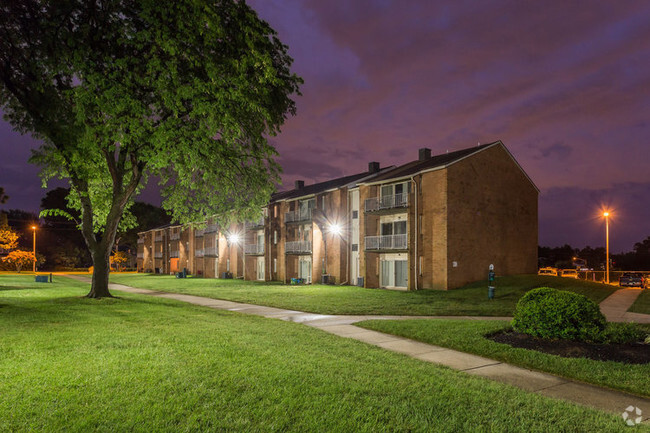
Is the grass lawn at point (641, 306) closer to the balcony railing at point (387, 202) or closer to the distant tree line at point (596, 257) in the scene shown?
the balcony railing at point (387, 202)

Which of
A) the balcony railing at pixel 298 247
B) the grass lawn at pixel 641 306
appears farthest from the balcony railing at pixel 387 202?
the grass lawn at pixel 641 306

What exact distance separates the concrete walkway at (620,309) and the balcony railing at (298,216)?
76.4 ft

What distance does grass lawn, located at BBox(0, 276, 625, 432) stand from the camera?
14.9 ft

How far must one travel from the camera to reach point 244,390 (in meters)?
5.54

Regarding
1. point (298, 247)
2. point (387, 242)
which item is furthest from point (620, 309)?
point (298, 247)

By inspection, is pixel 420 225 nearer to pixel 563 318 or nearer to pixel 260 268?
pixel 563 318

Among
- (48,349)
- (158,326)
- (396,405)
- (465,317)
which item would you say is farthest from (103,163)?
(396,405)

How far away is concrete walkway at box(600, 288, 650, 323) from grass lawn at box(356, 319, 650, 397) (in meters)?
5.69

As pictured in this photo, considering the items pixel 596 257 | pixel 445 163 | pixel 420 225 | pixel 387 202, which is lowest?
pixel 596 257

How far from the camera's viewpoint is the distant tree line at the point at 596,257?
82875 mm

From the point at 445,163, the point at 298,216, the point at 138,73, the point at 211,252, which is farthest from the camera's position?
the point at 211,252

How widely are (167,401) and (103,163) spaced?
17.2 meters

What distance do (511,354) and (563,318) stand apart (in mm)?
2008

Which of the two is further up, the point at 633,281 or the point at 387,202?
the point at 387,202
